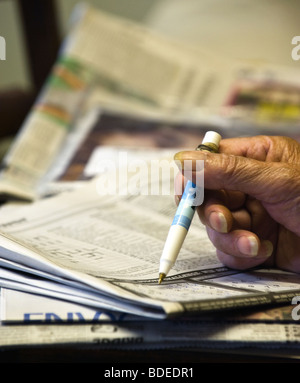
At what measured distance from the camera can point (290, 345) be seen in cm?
39

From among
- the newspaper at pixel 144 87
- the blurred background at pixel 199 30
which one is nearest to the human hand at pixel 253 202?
the newspaper at pixel 144 87

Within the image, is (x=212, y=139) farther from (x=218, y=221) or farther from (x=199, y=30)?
(x=199, y=30)

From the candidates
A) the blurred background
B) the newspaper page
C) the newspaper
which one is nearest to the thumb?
the newspaper page

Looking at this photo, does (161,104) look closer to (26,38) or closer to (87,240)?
(26,38)

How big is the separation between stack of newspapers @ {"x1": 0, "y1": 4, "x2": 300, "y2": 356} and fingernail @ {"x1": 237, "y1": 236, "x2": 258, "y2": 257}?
Result: 3 cm

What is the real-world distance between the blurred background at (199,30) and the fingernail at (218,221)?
2.07ft

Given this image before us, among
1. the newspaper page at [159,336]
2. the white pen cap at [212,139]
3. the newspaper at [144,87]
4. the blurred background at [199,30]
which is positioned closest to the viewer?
the newspaper page at [159,336]

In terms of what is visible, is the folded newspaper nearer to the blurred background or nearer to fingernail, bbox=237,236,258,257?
fingernail, bbox=237,236,258,257

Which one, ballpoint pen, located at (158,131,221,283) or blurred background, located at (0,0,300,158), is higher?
blurred background, located at (0,0,300,158)

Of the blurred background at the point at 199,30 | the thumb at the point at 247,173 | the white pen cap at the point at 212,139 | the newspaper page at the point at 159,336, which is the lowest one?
the newspaper page at the point at 159,336

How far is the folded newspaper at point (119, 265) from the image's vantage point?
394 mm

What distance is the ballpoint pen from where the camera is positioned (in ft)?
1.38

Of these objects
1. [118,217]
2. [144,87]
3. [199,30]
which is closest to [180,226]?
[118,217]

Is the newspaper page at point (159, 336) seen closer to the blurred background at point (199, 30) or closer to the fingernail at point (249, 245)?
the fingernail at point (249, 245)
